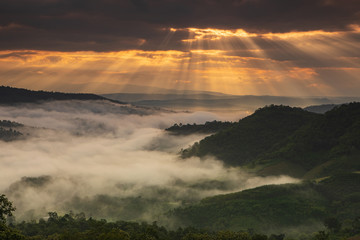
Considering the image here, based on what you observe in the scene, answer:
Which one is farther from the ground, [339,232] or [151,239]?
[151,239]

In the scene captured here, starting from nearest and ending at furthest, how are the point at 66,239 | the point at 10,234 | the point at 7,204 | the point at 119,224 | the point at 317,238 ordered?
the point at 10,234 < the point at 7,204 < the point at 66,239 < the point at 317,238 < the point at 119,224

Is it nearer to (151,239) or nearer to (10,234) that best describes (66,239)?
(151,239)

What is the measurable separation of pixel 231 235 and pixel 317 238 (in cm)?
3195

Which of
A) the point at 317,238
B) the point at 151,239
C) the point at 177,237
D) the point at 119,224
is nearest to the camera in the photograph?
the point at 151,239

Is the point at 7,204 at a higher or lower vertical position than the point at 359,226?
higher

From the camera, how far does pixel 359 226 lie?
192125 mm

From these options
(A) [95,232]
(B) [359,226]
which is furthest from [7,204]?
(B) [359,226]

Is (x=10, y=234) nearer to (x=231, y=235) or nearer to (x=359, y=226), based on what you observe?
(x=231, y=235)

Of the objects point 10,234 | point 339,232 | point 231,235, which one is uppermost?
point 10,234

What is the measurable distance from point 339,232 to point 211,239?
267ft

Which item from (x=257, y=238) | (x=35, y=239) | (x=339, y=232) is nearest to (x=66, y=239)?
(x=35, y=239)

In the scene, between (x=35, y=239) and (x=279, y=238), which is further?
(x=279, y=238)

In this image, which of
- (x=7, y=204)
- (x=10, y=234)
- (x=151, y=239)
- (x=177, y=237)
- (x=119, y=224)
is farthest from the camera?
(x=119, y=224)

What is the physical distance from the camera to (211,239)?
144 m
